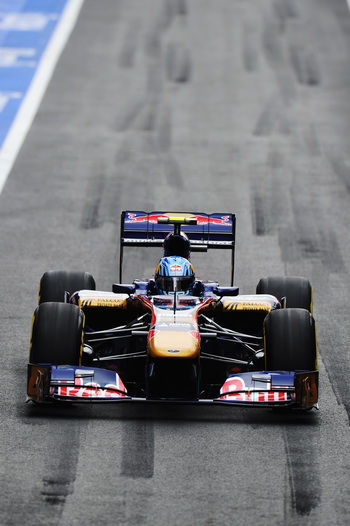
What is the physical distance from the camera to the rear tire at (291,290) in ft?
46.3

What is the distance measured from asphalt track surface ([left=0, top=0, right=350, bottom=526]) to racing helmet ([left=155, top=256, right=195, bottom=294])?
1.64m

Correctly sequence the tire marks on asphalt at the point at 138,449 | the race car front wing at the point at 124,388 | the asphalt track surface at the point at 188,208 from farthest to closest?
the race car front wing at the point at 124,388 < the tire marks on asphalt at the point at 138,449 < the asphalt track surface at the point at 188,208

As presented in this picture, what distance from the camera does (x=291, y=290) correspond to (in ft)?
46.6

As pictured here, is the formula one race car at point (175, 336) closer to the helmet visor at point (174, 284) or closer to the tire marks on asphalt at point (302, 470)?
the helmet visor at point (174, 284)

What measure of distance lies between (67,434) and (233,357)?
2717mm

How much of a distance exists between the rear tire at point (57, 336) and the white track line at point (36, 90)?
10521 millimetres

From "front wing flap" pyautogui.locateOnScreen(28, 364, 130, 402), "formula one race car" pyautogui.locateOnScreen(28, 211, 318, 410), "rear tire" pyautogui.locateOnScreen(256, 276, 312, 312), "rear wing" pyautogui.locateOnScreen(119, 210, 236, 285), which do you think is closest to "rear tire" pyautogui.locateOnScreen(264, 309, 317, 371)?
"formula one race car" pyautogui.locateOnScreen(28, 211, 318, 410)

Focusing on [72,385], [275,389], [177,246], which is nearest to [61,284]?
[177,246]

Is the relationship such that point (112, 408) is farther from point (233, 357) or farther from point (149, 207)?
Answer: point (149, 207)

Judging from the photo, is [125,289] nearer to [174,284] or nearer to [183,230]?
[174,284]

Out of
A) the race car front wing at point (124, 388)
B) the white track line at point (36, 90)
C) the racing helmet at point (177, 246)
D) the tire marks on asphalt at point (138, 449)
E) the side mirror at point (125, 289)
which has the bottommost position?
the white track line at point (36, 90)

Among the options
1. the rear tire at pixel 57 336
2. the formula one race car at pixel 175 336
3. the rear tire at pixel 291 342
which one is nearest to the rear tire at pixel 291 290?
the formula one race car at pixel 175 336

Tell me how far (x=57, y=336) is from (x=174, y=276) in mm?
1873

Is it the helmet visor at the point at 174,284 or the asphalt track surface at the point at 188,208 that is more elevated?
the helmet visor at the point at 174,284
